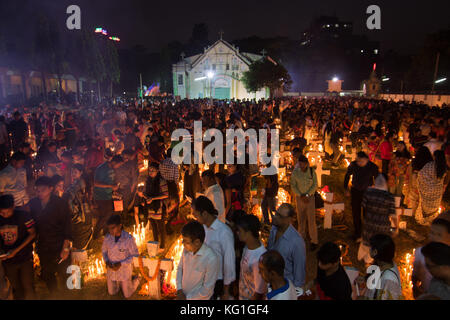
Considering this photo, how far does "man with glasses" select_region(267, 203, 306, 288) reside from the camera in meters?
3.70

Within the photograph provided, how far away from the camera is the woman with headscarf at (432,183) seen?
627 centimetres

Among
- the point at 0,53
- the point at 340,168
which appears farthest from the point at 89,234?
the point at 0,53

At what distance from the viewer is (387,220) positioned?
489 centimetres

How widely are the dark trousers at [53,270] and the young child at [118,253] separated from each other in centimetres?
76

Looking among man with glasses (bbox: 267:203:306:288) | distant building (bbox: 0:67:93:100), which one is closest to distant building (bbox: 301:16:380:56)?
distant building (bbox: 0:67:93:100)

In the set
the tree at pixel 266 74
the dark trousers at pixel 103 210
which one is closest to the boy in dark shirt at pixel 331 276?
the dark trousers at pixel 103 210

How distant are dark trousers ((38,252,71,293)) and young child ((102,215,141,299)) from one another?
2.49ft

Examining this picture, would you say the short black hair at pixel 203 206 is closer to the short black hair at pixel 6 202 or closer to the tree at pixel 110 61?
the short black hair at pixel 6 202

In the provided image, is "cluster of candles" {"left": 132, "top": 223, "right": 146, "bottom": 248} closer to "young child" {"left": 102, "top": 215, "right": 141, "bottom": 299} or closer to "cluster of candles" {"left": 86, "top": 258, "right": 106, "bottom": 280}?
"cluster of candles" {"left": 86, "top": 258, "right": 106, "bottom": 280}

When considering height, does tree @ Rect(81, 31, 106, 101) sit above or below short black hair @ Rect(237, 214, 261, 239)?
above

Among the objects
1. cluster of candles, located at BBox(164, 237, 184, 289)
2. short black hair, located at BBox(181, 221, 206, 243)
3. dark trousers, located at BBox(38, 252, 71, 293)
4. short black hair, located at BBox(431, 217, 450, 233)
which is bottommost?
cluster of candles, located at BBox(164, 237, 184, 289)

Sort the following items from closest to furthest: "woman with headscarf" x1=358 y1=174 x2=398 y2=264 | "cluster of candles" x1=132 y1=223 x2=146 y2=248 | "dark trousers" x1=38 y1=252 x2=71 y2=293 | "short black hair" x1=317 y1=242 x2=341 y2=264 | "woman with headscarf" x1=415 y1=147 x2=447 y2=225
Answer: "short black hair" x1=317 y1=242 x2=341 y2=264
"dark trousers" x1=38 y1=252 x2=71 y2=293
"woman with headscarf" x1=358 y1=174 x2=398 y2=264
"woman with headscarf" x1=415 y1=147 x2=447 y2=225
"cluster of candles" x1=132 y1=223 x2=146 y2=248

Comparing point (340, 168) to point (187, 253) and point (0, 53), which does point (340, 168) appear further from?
point (0, 53)

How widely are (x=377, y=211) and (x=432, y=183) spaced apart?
247cm
